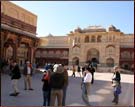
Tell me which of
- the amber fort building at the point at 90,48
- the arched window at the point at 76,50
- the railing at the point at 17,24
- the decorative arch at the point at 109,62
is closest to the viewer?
the railing at the point at 17,24

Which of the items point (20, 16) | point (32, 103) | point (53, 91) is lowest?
point (32, 103)

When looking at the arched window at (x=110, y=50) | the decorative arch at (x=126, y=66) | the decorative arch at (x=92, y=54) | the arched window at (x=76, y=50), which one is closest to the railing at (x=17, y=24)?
the arched window at (x=110, y=50)

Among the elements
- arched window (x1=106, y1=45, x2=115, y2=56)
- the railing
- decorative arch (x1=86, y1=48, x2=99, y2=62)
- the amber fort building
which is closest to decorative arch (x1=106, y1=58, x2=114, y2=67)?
the amber fort building

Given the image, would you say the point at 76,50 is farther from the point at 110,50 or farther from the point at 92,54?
the point at 110,50

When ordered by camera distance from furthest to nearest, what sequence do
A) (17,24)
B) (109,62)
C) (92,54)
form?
(92,54) → (109,62) → (17,24)

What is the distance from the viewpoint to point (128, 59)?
53688 mm

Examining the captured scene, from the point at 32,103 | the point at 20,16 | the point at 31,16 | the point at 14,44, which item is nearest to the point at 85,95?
the point at 32,103

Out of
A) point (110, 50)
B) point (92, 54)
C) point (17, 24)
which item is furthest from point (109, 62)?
point (17, 24)

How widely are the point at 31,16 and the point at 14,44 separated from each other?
20.9 feet

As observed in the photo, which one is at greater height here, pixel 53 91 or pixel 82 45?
pixel 82 45

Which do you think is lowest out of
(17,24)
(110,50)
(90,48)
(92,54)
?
(92,54)

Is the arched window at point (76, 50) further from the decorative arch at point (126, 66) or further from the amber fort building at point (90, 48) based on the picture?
the decorative arch at point (126, 66)

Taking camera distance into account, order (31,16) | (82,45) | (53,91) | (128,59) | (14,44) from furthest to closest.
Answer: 1. (82,45)
2. (128,59)
3. (31,16)
4. (14,44)
5. (53,91)

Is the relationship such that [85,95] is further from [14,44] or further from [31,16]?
[31,16]
